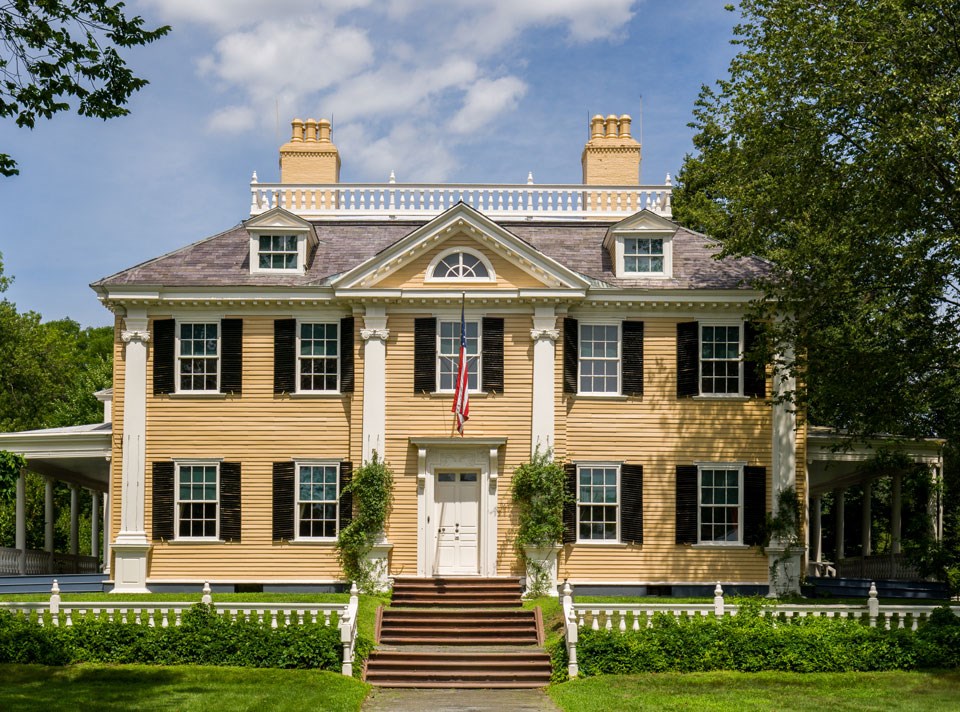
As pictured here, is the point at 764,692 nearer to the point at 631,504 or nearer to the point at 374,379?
the point at 631,504

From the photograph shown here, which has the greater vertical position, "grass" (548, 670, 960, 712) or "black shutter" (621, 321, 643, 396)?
"black shutter" (621, 321, 643, 396)

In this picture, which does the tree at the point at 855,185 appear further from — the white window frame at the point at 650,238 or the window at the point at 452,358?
the window at the point at 452,358

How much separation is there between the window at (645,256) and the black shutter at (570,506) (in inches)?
190

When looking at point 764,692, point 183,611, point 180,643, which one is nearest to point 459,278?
point 183,611

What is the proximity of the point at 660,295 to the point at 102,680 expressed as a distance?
14.1m

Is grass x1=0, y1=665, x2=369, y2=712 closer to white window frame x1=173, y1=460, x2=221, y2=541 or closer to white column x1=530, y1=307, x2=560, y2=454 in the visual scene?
white window frame x1=173, y1=460, x2=221, y2=541

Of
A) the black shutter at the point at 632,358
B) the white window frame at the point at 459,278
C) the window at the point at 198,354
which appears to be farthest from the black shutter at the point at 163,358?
the black shutter at the point at 632,358

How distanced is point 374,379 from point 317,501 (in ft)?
9.79

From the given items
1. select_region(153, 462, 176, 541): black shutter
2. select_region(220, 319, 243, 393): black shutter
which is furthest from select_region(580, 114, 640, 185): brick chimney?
select_region(153, 462, 176, 541): black shutter

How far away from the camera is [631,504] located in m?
25.8

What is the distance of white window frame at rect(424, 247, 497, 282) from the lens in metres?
25.9

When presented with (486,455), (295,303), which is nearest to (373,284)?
(295,303)

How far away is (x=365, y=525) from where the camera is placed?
2506 centimetres

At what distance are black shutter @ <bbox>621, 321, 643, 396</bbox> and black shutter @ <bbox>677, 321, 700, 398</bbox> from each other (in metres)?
0.88
